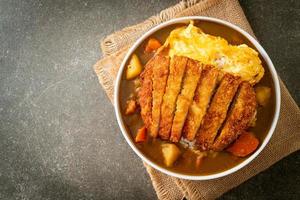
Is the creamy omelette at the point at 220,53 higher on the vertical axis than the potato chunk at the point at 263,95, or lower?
higher

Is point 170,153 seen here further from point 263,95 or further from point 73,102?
point 73,102

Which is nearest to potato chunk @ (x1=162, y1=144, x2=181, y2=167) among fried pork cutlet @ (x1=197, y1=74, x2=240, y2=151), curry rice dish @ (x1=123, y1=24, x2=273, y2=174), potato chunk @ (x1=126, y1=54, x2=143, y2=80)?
curry rice dish @ (x1=123, y1=24, x2=273, y2=174)

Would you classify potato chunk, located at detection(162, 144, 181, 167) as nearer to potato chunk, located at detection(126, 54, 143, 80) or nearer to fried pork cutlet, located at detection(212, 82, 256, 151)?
fried pork cutlet, located at detection(212, 82, 256, 151)

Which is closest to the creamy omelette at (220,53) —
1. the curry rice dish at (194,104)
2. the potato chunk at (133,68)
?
the curry rice dish at (194,104)

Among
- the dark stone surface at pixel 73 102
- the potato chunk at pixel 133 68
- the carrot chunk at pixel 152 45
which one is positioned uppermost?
the carrot chunk at pixel 152 45

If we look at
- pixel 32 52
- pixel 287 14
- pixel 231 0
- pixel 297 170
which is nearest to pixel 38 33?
pixel 32 52

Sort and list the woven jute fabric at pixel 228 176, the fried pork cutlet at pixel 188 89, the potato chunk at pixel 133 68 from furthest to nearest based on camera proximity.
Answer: the woven jute fabric at pixel 228 176
the potato chunk at pixel 133 68
the fried pork cutlet at pixel 188 89

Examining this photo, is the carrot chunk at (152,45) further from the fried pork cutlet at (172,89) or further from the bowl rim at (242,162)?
the fried pork cutlet at (172,89)

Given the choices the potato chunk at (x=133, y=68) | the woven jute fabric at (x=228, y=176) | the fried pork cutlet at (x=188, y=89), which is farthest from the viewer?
the woven jute fabric at (x=228, y=176)
